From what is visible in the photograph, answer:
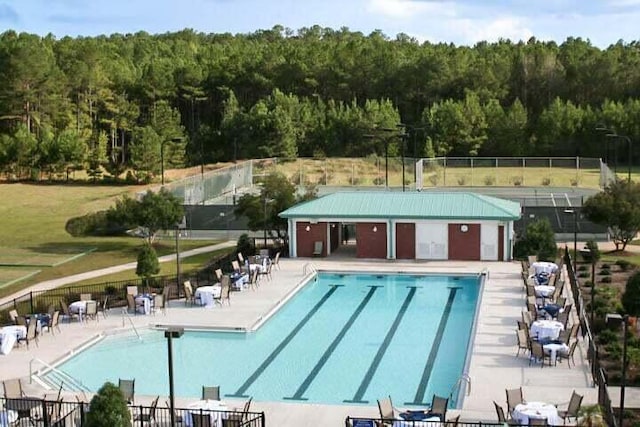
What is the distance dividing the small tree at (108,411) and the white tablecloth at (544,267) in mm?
18363

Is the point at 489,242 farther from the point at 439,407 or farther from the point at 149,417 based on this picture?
the point at 149,417

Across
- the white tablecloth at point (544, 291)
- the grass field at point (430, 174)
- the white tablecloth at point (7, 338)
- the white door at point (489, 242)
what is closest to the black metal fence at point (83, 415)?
the white tablecloth at point (7, 338)

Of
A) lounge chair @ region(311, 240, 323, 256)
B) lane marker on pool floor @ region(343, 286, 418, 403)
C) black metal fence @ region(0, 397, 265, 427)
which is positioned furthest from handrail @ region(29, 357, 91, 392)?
lounge chair @ region(311, 240, 323, 256)

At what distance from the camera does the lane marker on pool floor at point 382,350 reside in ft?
64.2

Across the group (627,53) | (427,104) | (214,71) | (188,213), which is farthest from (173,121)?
(627,53)

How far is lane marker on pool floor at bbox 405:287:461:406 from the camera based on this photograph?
63.7 ft

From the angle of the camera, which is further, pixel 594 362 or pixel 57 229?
pixel 57 229

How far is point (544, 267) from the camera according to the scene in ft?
97.6

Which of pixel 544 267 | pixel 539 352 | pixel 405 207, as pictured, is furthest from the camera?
pixel 405 207

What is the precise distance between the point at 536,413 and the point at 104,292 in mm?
17023

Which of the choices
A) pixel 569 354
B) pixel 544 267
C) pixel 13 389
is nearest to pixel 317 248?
pixel 544 267

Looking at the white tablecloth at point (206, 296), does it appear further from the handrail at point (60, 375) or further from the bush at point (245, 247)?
the bush at point (245, 247)

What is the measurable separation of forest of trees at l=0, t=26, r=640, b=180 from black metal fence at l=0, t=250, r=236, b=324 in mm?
32806

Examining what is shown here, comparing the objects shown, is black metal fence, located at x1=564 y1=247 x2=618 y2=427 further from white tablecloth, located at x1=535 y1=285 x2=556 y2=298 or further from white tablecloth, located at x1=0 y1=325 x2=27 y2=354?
white tablecloth, located at x1=0 y1=325 x2=27 y2=354
